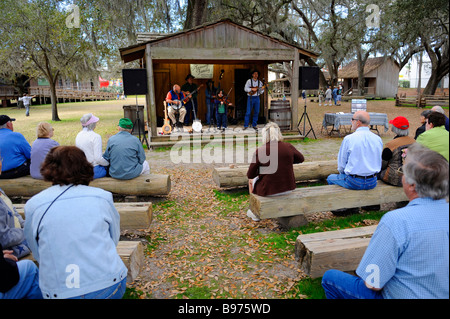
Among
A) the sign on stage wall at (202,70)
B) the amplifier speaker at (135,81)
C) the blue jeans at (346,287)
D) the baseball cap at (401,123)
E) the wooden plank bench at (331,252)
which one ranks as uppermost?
the sign on stage wall at (202,70)

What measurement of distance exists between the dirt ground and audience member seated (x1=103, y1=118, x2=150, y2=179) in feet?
2.63

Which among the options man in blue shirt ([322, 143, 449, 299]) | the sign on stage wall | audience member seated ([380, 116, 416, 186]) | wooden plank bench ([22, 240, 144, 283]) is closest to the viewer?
man in blue shirt ([322, 143, 449, 299])

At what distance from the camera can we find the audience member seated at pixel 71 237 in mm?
1966

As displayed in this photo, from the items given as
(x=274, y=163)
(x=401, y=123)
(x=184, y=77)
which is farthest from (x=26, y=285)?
(x=184, y=77)

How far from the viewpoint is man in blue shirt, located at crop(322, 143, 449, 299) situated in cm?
167

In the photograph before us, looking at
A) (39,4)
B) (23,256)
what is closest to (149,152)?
(23,256)

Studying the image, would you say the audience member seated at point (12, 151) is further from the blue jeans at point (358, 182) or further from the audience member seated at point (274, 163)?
the blue jeans at point (358, 182)

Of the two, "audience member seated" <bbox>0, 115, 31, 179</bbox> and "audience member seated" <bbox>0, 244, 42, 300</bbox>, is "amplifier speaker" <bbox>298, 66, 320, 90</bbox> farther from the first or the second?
"audience member seated" <bbox>0, 244, 42, 300</bbox>

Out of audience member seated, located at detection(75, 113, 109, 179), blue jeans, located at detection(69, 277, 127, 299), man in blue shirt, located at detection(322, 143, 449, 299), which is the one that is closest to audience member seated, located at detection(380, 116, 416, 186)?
man in blue shirt, located at detection(322, 143, 449, 299)

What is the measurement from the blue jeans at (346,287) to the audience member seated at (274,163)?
190cm

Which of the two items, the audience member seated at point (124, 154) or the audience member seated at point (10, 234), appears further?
the audience member seated at point (124, 154)

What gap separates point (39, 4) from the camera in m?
16.4

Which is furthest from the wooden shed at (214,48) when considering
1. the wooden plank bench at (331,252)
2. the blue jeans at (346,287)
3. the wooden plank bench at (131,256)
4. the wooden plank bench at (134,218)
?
the blue jeans at (346,287)
